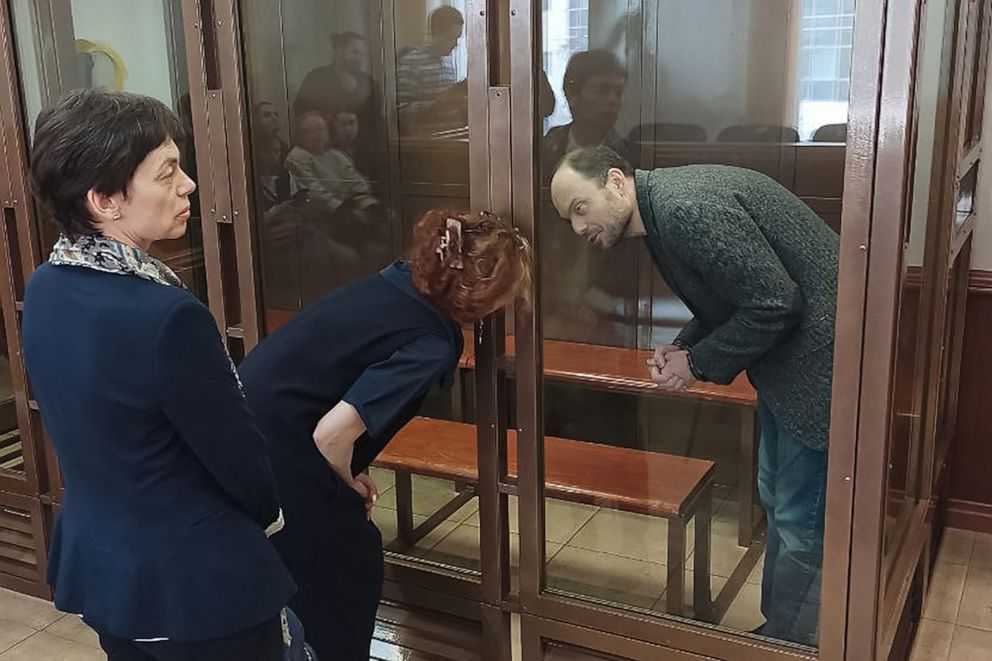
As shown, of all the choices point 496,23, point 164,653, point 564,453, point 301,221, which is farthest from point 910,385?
point 164,653

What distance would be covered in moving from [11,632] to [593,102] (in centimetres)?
213

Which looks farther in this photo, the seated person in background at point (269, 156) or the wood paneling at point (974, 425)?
the wood paneling at point (974, 425)

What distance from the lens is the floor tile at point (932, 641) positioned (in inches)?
96.6

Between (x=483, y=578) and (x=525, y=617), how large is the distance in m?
0.12

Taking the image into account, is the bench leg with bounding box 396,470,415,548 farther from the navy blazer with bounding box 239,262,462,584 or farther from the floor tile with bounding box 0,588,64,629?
the floor tile with bounding box 0,588,64,629

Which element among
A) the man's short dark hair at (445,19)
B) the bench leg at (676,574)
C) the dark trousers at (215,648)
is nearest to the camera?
the dark trousers at (215,648)

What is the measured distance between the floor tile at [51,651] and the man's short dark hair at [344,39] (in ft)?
5.46

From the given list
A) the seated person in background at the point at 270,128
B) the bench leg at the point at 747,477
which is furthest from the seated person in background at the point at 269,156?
the bench leg at the point at 747,477

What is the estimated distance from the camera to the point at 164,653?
4.76 ft

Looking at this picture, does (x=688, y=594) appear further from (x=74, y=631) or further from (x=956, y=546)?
(x=74, y=631)

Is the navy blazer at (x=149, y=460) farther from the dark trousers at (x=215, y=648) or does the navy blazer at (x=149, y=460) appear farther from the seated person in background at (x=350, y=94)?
the seated person in background at (x=350, y=94)

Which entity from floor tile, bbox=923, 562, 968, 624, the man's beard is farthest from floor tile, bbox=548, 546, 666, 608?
floor tile, bbox=923, 562, 968, 624

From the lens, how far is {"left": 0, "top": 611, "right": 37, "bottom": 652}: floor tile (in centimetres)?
266

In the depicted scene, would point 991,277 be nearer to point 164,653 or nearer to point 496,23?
point 496,23
